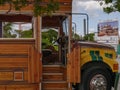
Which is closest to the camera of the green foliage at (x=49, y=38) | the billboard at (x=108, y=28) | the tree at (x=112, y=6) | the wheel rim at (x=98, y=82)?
the tree at (x=112, y=6)

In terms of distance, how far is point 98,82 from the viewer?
13.0 m

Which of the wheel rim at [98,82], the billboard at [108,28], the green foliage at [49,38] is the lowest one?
the wheel rim at [98,82]

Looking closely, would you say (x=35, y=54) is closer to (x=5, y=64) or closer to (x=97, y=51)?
(x=5, y=64)

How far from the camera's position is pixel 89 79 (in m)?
13.0

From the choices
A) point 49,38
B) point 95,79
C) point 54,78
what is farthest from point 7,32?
point 95,79

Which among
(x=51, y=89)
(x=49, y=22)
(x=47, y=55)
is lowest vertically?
(x=51, y=89)

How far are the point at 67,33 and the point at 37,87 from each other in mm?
1662

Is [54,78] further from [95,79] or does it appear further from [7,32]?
[7,32]

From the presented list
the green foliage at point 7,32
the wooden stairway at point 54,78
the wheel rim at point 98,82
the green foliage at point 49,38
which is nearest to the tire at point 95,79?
the wheel rim at point 98,82

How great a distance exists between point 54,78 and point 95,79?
1.06 m

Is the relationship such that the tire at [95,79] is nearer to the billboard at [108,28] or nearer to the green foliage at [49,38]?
the green foliage at [49,38]

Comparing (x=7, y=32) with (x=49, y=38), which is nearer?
(x=7, y=32)

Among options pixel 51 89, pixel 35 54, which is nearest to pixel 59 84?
pixel 51 89

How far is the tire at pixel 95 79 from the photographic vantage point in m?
12.9
